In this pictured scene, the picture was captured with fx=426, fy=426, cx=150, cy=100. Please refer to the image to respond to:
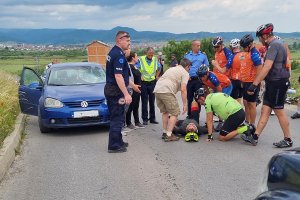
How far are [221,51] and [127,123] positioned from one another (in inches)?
111

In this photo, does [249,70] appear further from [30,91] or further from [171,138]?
[30,91]

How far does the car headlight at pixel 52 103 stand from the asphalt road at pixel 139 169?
74cm

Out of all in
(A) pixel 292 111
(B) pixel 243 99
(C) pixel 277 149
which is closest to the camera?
(C) pixel 277 149

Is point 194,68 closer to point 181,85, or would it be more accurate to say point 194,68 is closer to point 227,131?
point 181,85

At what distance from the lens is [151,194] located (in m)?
5.32

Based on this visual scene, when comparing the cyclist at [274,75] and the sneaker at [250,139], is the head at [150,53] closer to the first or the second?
the sneaker at [250,139]

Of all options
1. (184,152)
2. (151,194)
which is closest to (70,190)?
(151,194)

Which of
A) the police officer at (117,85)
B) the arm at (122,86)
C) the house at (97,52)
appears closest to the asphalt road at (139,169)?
the police officer at (117,85)

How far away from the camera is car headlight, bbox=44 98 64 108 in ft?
30.7

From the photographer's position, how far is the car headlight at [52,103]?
9352 mm

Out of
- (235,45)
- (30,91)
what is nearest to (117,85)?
(235,45)

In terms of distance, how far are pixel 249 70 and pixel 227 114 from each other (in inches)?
48.8

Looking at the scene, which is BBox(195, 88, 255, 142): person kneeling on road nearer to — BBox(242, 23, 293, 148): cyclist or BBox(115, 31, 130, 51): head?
BBox(242, 23, 293, 148): cyclist

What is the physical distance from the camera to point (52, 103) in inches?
370
